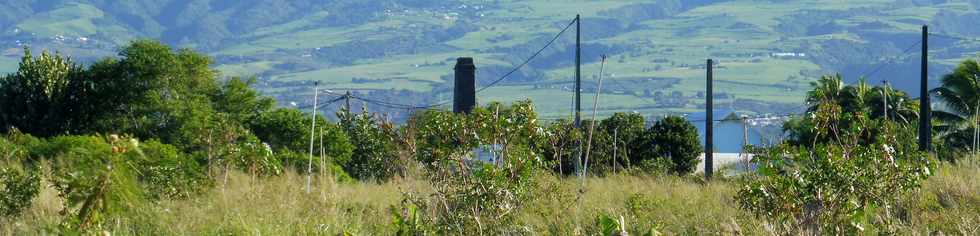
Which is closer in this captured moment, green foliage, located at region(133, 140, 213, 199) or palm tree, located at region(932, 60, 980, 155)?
green foliage, located at region(133, 140, 213, 199)

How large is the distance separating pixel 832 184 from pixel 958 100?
132 ft

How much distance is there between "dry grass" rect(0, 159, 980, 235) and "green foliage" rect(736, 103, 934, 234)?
21 cm

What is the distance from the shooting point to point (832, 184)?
8.44 meters

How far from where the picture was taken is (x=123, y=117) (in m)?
41.7

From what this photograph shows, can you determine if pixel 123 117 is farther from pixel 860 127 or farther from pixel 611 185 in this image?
pixel 860 127

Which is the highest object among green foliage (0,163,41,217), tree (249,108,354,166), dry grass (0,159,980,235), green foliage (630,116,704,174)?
green foliage (0,163,41,217)

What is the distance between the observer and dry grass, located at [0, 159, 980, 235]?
956 cm

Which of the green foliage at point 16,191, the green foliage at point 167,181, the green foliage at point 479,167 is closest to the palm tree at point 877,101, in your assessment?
the green foliage at point 167,181

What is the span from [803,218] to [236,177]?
25.4 ft

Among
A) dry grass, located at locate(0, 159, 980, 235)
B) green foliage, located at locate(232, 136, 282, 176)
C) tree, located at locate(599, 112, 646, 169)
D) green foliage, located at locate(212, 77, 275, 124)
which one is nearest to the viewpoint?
dry grass, located at locate(0, 159, 980, 235)

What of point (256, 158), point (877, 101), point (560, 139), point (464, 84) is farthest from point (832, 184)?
point (877, 101)

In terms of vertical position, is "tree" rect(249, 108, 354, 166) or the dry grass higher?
the dry grass

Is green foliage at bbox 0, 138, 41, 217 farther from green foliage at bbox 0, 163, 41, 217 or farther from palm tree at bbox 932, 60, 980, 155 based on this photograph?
palm tree at bbox 932, 60, 980, 155

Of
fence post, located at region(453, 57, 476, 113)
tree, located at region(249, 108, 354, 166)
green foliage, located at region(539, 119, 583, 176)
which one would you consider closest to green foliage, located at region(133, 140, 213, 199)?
green foliage, located at region(539, 119, 583, 176)
